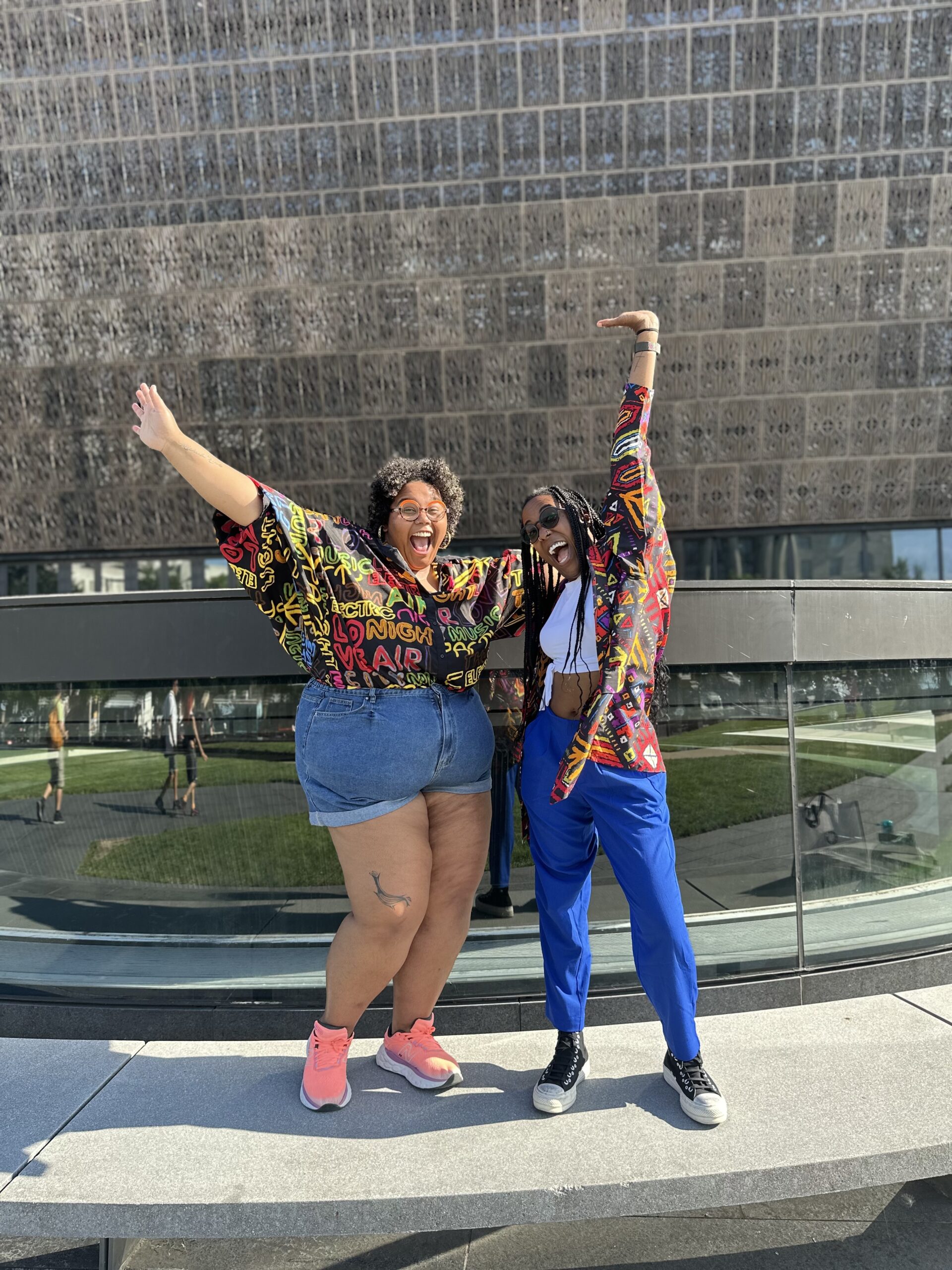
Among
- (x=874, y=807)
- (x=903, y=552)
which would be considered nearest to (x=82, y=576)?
(x=874, y=807)

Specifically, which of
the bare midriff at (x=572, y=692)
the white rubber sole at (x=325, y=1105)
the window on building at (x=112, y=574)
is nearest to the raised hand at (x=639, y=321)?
the bare midriff at (x=572, y=692)

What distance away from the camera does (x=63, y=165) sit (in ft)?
30.5

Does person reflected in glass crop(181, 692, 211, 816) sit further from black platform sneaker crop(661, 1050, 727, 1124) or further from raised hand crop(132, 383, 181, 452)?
black platform sneaker crop(661, 1050, 727, 1124)

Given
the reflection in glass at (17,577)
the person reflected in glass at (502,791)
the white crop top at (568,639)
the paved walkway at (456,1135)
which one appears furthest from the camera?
the reflection in glass at (17,577)

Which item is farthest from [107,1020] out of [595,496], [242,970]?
[595,496]

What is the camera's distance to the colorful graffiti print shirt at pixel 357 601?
6.61 feet

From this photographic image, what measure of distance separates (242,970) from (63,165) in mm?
9716

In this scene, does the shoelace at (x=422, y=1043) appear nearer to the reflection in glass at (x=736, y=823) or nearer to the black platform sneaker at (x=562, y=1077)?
the black platform sneaker at (x=562, y=1077)

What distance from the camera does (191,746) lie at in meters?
2.73

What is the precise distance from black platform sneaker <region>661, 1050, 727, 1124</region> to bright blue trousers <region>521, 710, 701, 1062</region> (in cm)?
4

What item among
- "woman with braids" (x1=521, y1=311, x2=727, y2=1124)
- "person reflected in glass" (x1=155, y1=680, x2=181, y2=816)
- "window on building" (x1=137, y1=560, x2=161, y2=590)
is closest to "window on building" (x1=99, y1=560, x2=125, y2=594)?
"window on building" (x1=137, y1=560, x2=161, y2=590)

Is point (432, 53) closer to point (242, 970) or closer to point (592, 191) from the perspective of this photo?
point (592, 191)

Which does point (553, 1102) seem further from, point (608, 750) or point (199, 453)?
point (199, 453)

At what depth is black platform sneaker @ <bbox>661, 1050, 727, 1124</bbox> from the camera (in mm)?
2010
